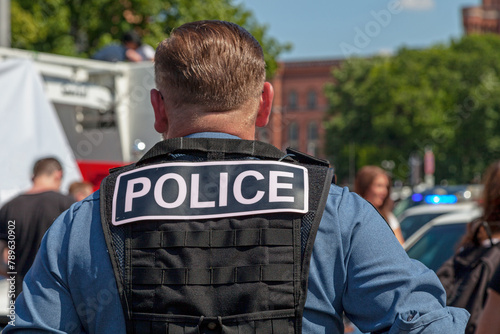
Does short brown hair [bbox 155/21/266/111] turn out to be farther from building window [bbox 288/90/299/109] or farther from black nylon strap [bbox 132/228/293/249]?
building window [bbox 288/90/299/109]

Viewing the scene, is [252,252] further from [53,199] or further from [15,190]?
[15,190]

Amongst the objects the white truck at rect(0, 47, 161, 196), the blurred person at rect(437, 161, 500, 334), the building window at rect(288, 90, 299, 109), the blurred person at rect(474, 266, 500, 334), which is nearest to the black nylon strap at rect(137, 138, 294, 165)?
the blurred person at rect(474, 266, 500, 334)

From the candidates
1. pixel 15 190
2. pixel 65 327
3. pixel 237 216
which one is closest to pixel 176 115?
pixel 237 216

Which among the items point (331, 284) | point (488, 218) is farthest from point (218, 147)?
point (488, 218)

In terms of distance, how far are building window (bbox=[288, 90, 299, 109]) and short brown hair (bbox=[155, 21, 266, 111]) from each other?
84.6 m

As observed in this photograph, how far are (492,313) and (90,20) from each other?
16932 millimetres

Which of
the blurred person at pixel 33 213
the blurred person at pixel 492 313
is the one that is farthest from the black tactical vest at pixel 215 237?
the blurred person at pixel 33 213

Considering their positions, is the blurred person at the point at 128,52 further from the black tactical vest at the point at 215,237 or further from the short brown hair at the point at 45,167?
the black tactical vest at the point at 215,237

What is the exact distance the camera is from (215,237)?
59.7 inches

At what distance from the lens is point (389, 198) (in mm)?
5938

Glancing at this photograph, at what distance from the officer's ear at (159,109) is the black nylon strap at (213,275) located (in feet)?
1.20

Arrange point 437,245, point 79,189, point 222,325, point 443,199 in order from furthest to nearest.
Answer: point 443,199 < point 79,189 < point 437,245 < point 222,325

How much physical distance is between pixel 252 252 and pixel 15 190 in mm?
4086

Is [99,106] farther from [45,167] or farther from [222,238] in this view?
[222,238]
